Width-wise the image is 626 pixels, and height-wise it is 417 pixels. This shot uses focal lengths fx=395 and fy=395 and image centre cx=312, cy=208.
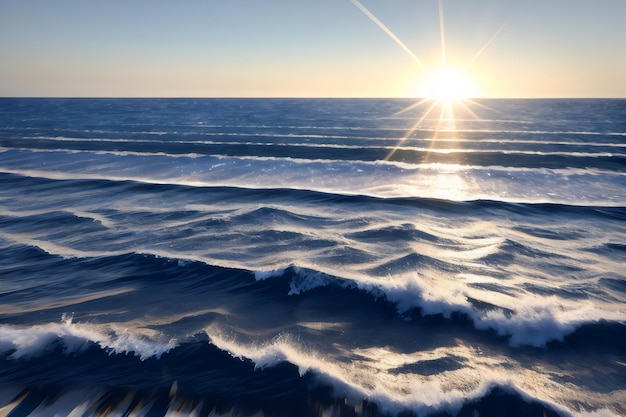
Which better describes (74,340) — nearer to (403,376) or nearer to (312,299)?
(312,299)

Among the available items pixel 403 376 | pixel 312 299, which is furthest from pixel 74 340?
pixel 403 376

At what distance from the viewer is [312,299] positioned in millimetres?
7621

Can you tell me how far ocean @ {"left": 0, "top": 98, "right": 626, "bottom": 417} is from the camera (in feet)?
16.6

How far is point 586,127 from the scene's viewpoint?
41.4 meters

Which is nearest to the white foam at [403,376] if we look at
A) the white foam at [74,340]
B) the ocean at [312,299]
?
the ocean at [312,299]

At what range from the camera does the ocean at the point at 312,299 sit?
5051 millimetres

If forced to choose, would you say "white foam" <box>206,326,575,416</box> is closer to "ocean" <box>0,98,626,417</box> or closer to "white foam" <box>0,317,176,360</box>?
"ocean" <box>0,98,626,417</box>

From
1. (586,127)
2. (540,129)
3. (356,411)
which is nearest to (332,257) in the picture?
(356,411)

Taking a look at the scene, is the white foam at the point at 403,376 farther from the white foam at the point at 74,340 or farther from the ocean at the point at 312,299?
the white foam at the point at 74,340

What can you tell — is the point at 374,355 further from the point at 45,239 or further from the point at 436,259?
the point at 45,239

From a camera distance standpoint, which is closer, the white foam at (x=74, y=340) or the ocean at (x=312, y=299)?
the ocean at (x=312, y=299)

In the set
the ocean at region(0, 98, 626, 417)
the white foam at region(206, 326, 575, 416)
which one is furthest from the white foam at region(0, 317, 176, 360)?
the white foam at region(206, 326, 575, 416)

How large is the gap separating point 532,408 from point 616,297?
437cm

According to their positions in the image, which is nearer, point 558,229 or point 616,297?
point 616,297
